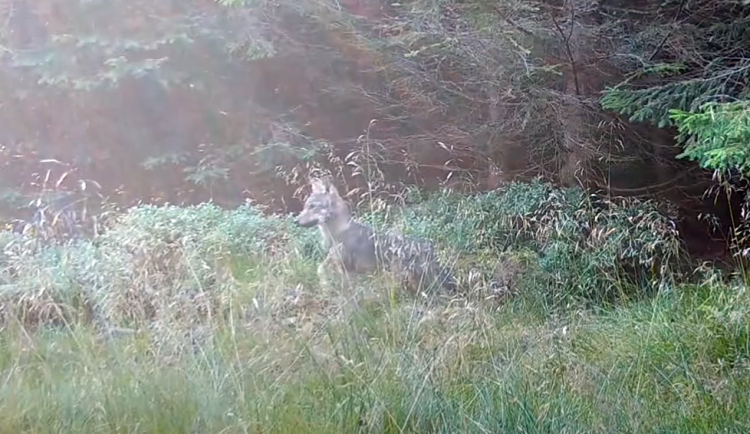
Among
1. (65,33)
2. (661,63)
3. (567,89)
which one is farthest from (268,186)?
(661,63)

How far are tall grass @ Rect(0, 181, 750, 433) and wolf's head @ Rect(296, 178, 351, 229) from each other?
1.00 m

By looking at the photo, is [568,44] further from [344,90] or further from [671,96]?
[344,90]

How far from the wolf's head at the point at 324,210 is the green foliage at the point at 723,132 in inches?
77.6

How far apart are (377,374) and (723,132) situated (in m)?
2.48

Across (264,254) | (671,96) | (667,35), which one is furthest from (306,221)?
(667,35)

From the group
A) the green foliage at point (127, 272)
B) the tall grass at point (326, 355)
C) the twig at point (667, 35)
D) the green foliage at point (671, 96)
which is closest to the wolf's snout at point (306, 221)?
the green foliage at point (127, 272)

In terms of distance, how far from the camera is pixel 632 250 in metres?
4.43

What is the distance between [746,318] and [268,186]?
17.5 ft

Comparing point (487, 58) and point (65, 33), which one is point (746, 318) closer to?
point (487, 58)

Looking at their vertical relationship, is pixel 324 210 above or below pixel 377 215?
below

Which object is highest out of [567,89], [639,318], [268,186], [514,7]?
[514,7]

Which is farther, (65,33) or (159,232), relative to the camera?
(65,33)

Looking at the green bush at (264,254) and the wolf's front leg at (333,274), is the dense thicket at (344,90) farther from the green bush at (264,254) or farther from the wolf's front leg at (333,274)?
the wolf's front leg at (333,274)

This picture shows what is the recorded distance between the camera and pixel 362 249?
4.43 metres
